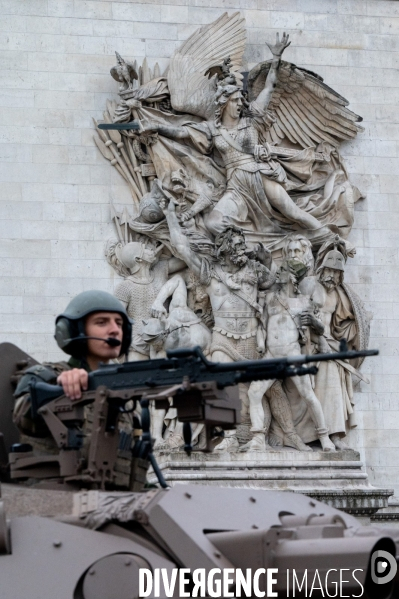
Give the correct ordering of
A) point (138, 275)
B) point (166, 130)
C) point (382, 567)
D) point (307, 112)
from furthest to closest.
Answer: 1. point (307, 112)
2. point (166, 130)
3. point (138, 275)
4. point (382, 567)

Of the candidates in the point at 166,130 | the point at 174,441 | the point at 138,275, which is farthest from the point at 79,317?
the point at 166,130

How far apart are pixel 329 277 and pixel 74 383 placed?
32.2 ft

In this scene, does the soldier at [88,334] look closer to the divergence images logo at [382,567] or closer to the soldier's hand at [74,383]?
the soldier's hand at [74,383]

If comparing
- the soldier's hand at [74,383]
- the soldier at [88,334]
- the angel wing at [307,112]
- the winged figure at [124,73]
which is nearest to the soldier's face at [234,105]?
the angel wing at [307,112]

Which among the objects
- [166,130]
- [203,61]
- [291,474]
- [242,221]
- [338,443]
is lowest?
[291,474]

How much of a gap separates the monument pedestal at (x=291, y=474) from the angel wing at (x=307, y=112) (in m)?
3.88

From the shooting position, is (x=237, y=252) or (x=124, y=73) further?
(x=124, y=73)

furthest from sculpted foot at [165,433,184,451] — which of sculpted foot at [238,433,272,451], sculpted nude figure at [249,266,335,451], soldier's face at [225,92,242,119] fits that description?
soldier's face at [225,92,242,119]

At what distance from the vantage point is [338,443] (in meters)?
15.4

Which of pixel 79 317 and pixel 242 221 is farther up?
pixel 242 221

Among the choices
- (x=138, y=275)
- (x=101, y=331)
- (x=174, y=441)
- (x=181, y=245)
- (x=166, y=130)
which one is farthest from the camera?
(x=166, y=130)

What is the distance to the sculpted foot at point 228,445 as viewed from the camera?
48.7 ft

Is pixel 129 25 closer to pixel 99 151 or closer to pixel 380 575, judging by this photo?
pixel 99 151

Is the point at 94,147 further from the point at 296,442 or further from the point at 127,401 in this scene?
the point at 127,401
